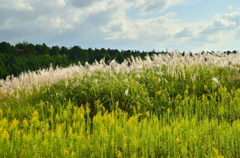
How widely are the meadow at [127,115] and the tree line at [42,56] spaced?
45.3ft

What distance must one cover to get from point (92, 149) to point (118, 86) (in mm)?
3344

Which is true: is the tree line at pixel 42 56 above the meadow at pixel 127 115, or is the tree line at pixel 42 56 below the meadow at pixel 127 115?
above

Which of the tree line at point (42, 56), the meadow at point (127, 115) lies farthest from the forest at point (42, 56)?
the meadow at point (127, 115)

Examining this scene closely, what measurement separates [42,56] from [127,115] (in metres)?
28.4

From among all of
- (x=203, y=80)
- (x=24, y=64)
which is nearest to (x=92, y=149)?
(x=203, y=80)

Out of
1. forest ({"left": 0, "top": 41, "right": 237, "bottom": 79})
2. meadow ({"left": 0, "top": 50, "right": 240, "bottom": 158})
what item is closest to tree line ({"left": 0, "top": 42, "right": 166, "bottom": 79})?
forest ({"left": 0, "top": 41, "right": 237, "bottom": 79})

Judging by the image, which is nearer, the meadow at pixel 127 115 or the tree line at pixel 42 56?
the meadow at pixel 127 115

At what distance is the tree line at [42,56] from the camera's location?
2303 centimetres

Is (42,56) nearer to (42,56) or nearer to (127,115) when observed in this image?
(42,56)

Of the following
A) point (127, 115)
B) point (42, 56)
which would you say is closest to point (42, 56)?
point (42, 56)

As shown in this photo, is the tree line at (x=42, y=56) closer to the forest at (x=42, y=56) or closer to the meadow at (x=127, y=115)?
the forest at (x=42, y=56)

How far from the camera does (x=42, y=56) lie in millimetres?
32531

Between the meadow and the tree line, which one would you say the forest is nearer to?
the tree line

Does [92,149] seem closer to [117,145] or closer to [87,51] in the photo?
[117,145]
